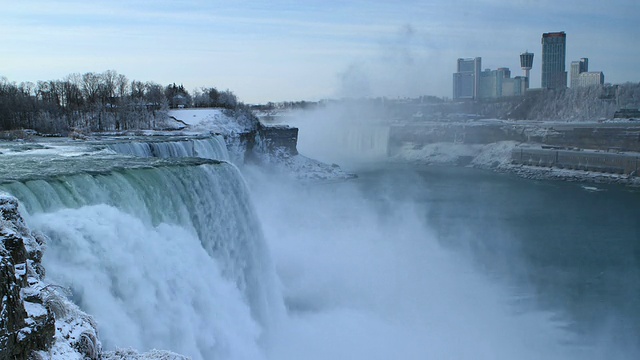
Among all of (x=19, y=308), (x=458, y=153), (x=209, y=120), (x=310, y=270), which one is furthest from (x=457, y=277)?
(x=458, y=153)

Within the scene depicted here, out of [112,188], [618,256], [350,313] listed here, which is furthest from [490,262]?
[112,188]

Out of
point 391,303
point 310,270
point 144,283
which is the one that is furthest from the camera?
point 310,270

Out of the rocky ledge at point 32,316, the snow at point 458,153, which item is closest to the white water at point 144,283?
the rocky ledge at point 32,316

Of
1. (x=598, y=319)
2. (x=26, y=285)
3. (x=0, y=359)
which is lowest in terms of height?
(x=598, y=319)

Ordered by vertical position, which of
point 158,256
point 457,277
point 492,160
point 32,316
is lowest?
point 457,277

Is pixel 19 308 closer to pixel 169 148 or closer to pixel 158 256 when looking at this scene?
pixel 158 256

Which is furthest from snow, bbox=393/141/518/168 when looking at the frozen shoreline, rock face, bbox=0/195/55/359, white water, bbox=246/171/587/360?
rock face, bbox=0/195/55/359

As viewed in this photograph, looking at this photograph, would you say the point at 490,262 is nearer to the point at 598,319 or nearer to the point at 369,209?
the point at 598,319
